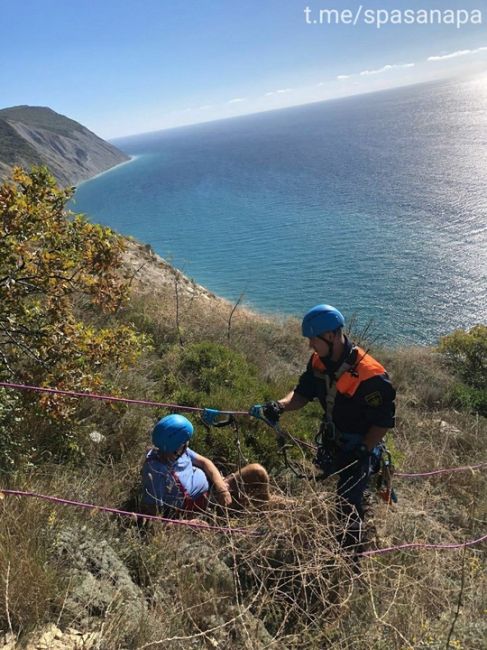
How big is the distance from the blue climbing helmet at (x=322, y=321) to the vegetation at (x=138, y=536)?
1294 mm

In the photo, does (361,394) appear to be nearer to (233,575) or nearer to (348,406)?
(348,406)

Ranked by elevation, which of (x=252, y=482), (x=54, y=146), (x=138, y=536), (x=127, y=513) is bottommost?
(x=252, y=482)

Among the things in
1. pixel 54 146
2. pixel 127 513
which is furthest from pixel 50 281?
pixel 54 146

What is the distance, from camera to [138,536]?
3762 mm

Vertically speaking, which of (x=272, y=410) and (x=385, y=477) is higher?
(x=272, y=410)

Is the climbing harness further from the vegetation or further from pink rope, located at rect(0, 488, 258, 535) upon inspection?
pink rope, located at rect(0, 488, 258, 535)

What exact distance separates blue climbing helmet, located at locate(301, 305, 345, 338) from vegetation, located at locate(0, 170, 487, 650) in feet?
4.24

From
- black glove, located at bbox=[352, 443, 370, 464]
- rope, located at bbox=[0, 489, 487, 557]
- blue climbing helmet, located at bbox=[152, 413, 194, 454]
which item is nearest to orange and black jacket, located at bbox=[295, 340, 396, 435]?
black glove, located at bbox=[352, 443, 370, 464]

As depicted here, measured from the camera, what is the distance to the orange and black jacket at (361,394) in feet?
11.9

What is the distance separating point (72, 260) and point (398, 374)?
40.0 ft

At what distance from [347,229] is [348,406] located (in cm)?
3760

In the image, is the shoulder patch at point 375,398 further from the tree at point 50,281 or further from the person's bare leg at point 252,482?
the tree at point 50,281

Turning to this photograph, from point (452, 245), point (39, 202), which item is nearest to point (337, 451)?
point (39, 202)

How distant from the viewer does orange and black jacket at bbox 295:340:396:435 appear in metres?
3.64
